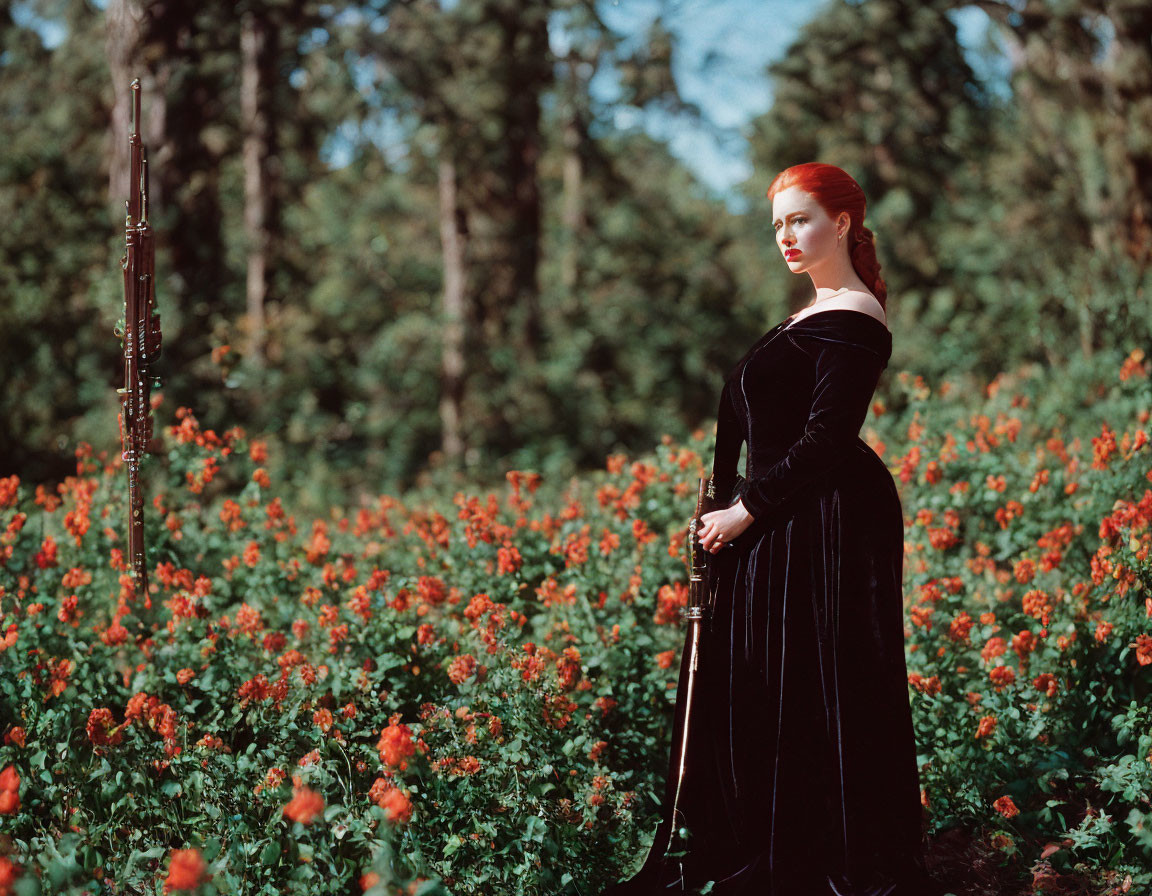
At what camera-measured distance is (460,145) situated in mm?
11234

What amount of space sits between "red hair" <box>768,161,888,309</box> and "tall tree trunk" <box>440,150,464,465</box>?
1006cm

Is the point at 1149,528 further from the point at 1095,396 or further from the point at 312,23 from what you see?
the point at 312,23

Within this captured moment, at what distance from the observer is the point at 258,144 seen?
36.4 ft

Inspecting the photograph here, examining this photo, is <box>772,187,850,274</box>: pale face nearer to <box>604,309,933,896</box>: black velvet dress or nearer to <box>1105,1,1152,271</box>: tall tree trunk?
<box>604,309,933,896</box>: black velvet dress

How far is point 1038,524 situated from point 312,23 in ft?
20.7

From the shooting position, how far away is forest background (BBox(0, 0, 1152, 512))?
7371mm

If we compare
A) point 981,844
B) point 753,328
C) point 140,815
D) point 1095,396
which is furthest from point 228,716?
point 753,328

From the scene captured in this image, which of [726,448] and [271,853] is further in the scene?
[726,448]

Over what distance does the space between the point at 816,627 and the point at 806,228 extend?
941 millimetres

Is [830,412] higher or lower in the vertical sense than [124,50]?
lower

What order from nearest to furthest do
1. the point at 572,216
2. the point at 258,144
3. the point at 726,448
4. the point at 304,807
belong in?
1. the point at 304,807
2. the point at 726,448
3. the point at 258,144
4. the point at 572,216

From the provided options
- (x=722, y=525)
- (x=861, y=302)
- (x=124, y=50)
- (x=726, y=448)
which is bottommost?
(x=722, y=525)

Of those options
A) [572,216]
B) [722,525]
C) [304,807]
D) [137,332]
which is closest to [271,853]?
[304,807]

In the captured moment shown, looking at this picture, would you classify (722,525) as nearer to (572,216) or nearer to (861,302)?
(861,302)
